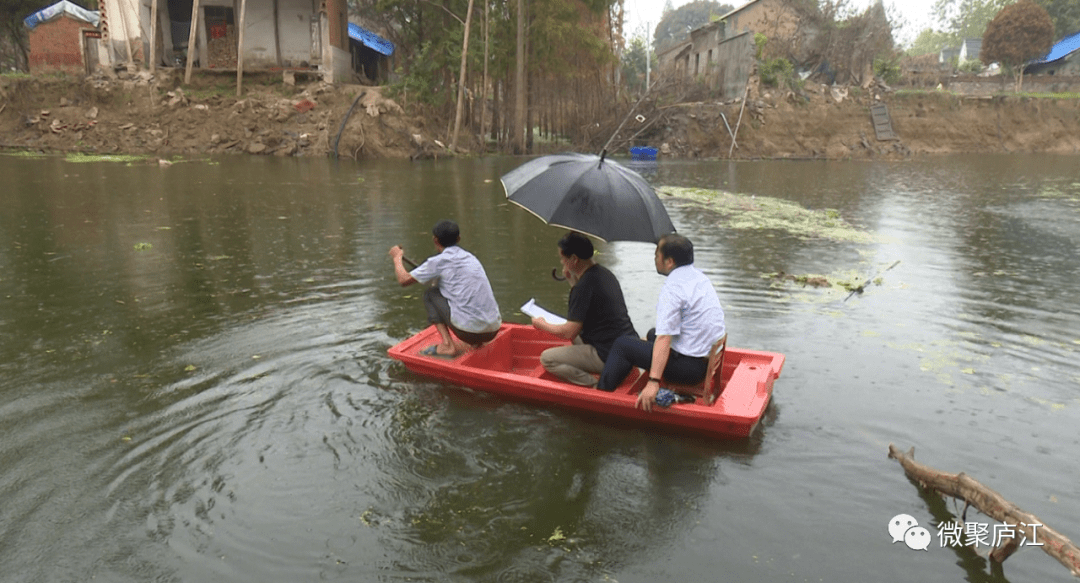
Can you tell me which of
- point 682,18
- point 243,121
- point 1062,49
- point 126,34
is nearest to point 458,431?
point 243,121

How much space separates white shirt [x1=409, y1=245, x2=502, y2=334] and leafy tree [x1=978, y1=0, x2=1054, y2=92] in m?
43.6

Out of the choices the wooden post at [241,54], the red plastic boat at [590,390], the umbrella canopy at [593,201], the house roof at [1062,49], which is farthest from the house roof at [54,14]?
the house roof at [1062,49]

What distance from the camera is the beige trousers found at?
5.29 metres

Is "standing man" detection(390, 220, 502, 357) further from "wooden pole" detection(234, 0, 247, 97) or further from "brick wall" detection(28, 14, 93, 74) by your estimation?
"brick wall" detection(28, 14, 93, 74)

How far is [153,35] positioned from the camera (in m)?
24.3

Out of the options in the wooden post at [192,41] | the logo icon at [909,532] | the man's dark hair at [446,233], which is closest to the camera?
the logo icon at [909,532]

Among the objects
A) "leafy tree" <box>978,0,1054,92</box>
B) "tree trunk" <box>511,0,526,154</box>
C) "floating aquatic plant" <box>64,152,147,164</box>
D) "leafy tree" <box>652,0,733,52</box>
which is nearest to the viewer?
"floating aquatic plant" <box>64,152,147,164</box>

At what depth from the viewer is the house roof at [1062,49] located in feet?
134

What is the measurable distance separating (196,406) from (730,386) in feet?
12.2

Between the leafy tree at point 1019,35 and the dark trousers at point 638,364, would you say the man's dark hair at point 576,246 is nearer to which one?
the dark trousers at point 638,364

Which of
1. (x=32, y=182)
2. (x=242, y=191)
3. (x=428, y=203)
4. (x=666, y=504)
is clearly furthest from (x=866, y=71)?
(x=666, y=504)

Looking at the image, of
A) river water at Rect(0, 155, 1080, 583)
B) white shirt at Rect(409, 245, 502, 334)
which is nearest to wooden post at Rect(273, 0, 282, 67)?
river water at Rect(0, 155, 1080, 583)

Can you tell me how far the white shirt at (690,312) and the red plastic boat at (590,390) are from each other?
0.42 metres

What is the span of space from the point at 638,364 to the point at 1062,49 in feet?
161
